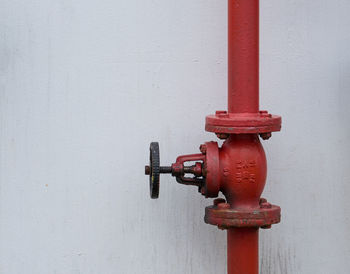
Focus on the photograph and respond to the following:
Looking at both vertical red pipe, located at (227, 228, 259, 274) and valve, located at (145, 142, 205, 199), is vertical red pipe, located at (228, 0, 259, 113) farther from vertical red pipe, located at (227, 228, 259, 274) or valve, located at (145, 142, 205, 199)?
vertical red pipe, located at (227, 228, 259, 274)

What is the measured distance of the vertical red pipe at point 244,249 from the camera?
4.87 feet

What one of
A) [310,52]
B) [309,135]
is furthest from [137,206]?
[310,52]

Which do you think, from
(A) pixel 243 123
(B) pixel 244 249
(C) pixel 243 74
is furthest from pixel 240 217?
(C) pixel 243 74

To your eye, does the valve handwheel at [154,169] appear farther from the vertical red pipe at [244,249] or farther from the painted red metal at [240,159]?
the vertical red pipe at [244,249]

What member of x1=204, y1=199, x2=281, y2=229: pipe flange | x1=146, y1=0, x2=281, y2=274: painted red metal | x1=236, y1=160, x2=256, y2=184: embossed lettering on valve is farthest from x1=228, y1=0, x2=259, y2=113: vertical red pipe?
x1=204, y1=199, x2=281, y2=229: pipe flange

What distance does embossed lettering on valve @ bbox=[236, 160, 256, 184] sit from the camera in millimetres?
1427

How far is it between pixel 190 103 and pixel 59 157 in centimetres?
42

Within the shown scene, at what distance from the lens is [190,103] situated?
167cm

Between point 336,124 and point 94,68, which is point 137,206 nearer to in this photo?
point 94,68

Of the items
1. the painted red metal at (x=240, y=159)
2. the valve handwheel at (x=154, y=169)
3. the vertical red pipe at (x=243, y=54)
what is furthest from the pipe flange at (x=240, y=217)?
the vertical red pipe at (x=243, y=54)

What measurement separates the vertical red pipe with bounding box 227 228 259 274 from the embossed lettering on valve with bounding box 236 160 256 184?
0.47ft

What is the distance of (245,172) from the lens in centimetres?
143

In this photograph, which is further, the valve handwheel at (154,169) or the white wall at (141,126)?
the white wall at (141,126)

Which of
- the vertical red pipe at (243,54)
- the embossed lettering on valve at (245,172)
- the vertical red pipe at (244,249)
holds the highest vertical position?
the vertical red pipe at (243,54)
